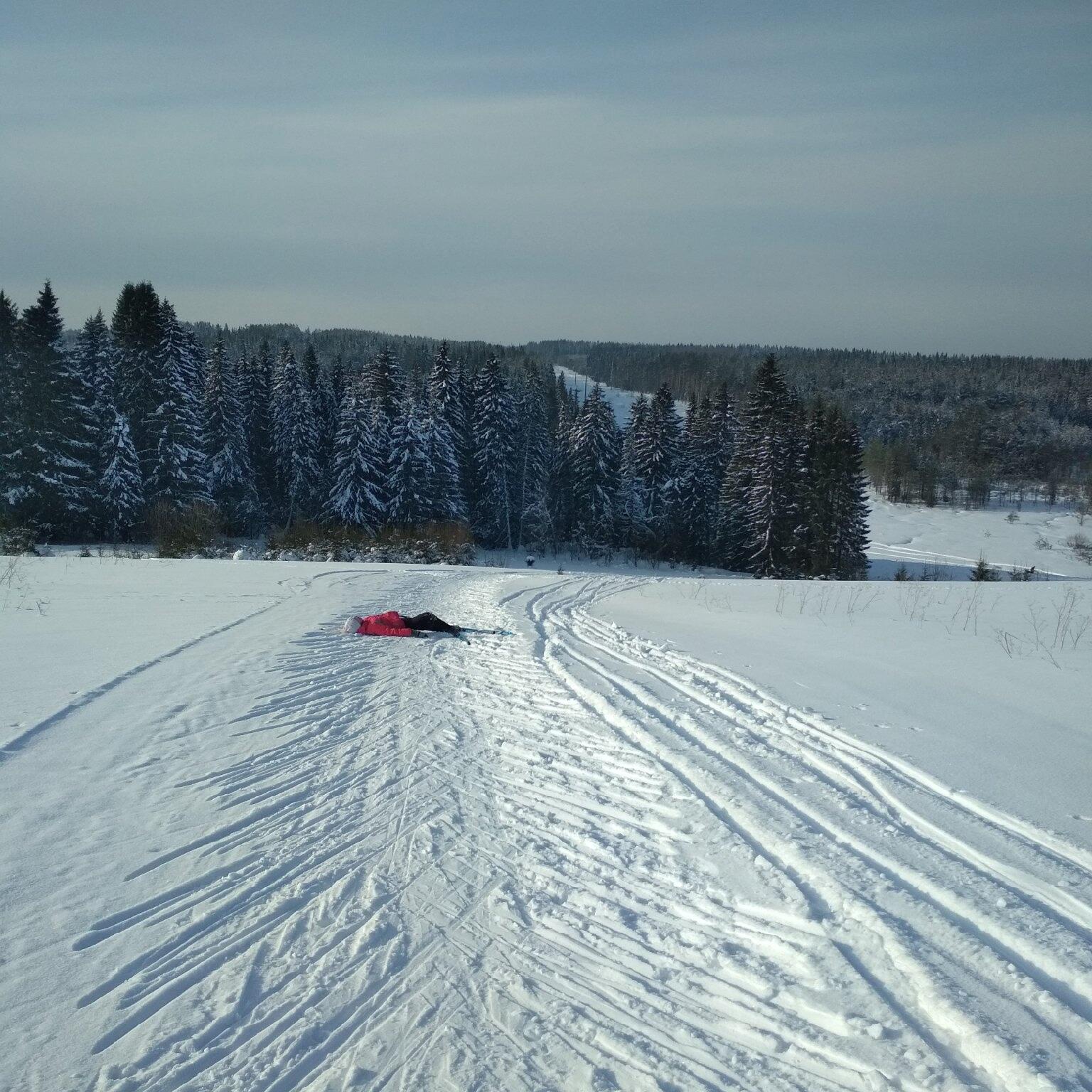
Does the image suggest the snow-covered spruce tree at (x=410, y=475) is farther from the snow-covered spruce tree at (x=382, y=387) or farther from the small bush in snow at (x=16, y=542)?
the small bush in snow at (x=16, y=542)

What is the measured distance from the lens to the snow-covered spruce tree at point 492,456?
49.6m

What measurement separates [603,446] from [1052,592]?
36.3 m

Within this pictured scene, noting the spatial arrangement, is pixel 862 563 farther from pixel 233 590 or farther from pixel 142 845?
pixel 142 845

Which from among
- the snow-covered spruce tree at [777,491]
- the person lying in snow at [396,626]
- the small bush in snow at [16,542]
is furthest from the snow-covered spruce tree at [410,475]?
the person lying in snow at [396,626]

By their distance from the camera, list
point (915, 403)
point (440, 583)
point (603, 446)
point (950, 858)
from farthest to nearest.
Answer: point (915, 403)
point (603, 446)
point (440, 583)
point (950, 858)

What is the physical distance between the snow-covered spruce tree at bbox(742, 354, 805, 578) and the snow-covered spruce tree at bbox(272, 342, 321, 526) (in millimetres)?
27650

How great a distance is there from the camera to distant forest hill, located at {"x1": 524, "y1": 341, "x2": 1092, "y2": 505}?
326 feet

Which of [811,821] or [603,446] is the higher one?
[603,446]

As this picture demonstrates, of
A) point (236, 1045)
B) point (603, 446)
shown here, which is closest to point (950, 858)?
point (236, 1045)

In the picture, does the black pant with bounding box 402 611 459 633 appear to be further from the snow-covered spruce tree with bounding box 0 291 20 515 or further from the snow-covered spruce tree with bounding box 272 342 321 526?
the snow-covered spruce tree with bounding box 272 342 321 526

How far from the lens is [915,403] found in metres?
132

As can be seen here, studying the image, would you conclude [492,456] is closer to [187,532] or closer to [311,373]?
[311,373]

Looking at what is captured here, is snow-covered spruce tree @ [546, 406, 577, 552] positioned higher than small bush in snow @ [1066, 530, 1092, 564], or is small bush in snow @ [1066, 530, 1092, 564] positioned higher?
snow-covered spruce tree @ [546, 406, 577, 552]

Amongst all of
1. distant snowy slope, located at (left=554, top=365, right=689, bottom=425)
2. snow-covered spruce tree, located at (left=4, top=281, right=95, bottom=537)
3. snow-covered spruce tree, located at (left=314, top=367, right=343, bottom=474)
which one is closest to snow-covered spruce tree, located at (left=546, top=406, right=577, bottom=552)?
snow-covered spruce tree, located at (left=314, top=367, right=343, bottom=474)
